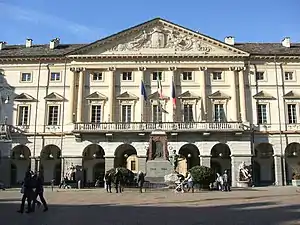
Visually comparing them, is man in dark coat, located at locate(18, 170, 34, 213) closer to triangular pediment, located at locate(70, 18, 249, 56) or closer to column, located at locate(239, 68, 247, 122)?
triangular pediment, located at locate(70, 18, 249, 56)

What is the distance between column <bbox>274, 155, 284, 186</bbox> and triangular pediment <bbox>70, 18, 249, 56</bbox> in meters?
13.4

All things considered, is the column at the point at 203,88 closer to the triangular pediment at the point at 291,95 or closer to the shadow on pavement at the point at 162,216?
the triangular pediment at the point at 291,95

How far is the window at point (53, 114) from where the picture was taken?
46969 mm

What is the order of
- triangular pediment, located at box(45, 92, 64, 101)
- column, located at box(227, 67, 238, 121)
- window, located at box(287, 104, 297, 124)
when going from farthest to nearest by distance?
triangular pediment, located at box(45, 92, 64, 101) → window, located at box(287, 104, 297, 124) → column, located at box(227, 67, 238, 121)

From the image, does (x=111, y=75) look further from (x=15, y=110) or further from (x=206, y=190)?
(x=206, y=190)

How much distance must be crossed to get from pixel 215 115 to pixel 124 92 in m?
11.4

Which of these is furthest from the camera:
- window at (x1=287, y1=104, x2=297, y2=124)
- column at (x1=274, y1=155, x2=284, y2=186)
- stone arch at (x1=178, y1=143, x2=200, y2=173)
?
stone arch at (x1=178, y1=143, x2=200, y2=173)

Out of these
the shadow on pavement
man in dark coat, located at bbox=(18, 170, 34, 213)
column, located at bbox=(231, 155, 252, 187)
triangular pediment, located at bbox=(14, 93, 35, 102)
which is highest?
triangular pediment, located at bbox=(14, 93, 35, 102)

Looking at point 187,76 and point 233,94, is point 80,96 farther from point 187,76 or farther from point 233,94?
point 233,94

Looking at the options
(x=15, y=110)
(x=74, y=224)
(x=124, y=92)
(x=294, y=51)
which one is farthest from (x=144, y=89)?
(x=74, y=224)

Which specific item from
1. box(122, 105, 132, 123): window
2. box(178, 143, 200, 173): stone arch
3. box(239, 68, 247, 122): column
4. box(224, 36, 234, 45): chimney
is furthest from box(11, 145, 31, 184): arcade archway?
box(224, 36, 234, 45): chimney

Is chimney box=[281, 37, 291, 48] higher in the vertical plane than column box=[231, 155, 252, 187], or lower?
higher

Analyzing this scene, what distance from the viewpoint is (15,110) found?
46812 millimetres

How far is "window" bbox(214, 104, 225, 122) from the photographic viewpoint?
46347 millimetres
